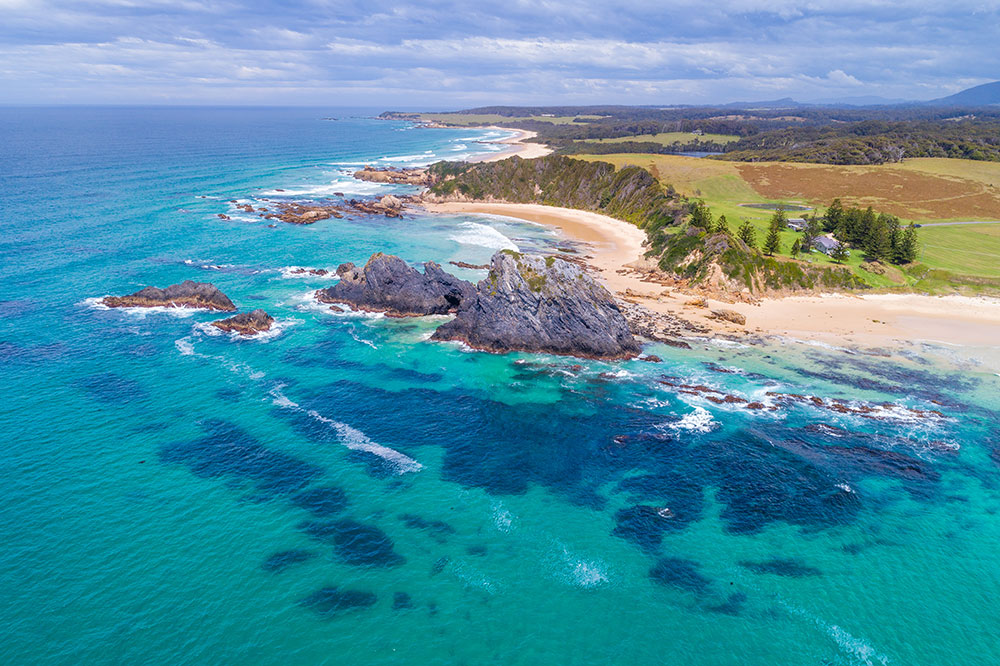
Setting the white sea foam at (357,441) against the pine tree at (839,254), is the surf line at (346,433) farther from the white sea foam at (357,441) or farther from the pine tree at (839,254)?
the pine tree at (839,254)

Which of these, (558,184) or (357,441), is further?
(558,184)

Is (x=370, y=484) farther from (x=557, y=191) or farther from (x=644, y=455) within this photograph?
(x=557, y=191)

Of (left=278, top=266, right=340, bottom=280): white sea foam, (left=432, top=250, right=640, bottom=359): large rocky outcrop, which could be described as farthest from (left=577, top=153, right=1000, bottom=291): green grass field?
(left=278, top=266, right=340, bottom=280): white sea foam

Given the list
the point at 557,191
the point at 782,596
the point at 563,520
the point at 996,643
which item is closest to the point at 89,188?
the point at 557,191

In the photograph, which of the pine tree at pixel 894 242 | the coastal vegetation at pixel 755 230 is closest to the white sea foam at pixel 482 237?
the coastal vegetation at pixel 755 230

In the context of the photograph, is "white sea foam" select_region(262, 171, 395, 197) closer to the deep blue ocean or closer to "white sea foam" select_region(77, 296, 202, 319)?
"white sea foam" select_region(77, 296, 202, 319)

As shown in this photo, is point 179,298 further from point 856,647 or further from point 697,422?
point 856,647

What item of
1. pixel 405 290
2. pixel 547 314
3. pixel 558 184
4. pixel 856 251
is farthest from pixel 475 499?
pixel 558 184
